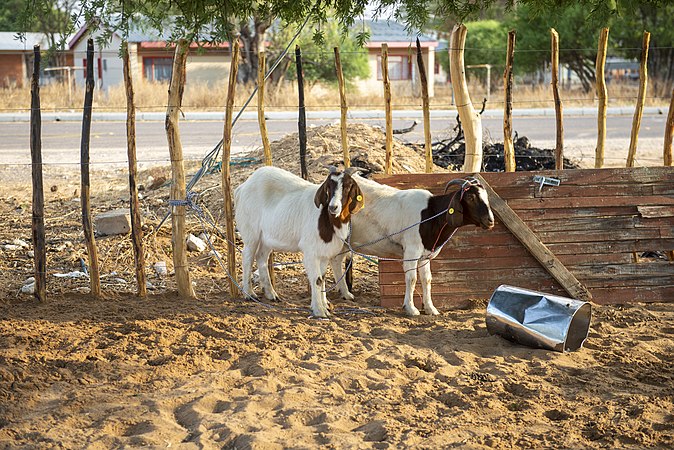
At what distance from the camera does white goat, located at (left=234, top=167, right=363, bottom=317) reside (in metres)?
8.61

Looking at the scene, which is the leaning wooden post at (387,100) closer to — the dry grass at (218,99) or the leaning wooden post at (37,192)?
the leaning wooden post at (37,192)

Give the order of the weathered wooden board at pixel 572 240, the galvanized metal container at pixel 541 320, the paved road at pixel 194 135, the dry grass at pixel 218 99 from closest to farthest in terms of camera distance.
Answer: the galvanized metal container at pixel 541 320
the weathered wooden board at pixel 572 240
the paved road at pixel 194 135
the dry grass at pixel 218 99

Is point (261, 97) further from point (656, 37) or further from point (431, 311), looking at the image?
point (656, 37)

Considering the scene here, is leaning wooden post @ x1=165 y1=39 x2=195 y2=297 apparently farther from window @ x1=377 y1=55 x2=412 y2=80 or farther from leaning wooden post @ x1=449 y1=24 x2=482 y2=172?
window @ x1=377 y1=55 x2=412 y2=80

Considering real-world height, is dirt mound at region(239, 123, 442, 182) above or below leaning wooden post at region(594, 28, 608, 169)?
below

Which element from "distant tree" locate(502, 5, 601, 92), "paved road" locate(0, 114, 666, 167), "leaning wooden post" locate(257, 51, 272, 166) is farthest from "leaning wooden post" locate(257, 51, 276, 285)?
"distant tree" locate(502, 5, 601, 92)

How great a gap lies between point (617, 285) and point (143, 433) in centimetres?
582

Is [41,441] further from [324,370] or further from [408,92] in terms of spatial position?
[408,92]

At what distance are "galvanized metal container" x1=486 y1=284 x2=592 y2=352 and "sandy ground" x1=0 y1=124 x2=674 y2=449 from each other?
0.43 feet

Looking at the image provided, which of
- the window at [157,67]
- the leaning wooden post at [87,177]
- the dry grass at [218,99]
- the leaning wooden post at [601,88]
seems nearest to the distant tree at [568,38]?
the dry grass at [218,99]

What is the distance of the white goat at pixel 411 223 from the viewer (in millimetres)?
8805

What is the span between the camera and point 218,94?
30.1m

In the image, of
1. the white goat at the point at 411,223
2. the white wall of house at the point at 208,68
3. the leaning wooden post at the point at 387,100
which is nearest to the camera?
the white goat at the point at 411,223

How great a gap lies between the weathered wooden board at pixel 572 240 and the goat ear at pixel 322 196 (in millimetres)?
1017
